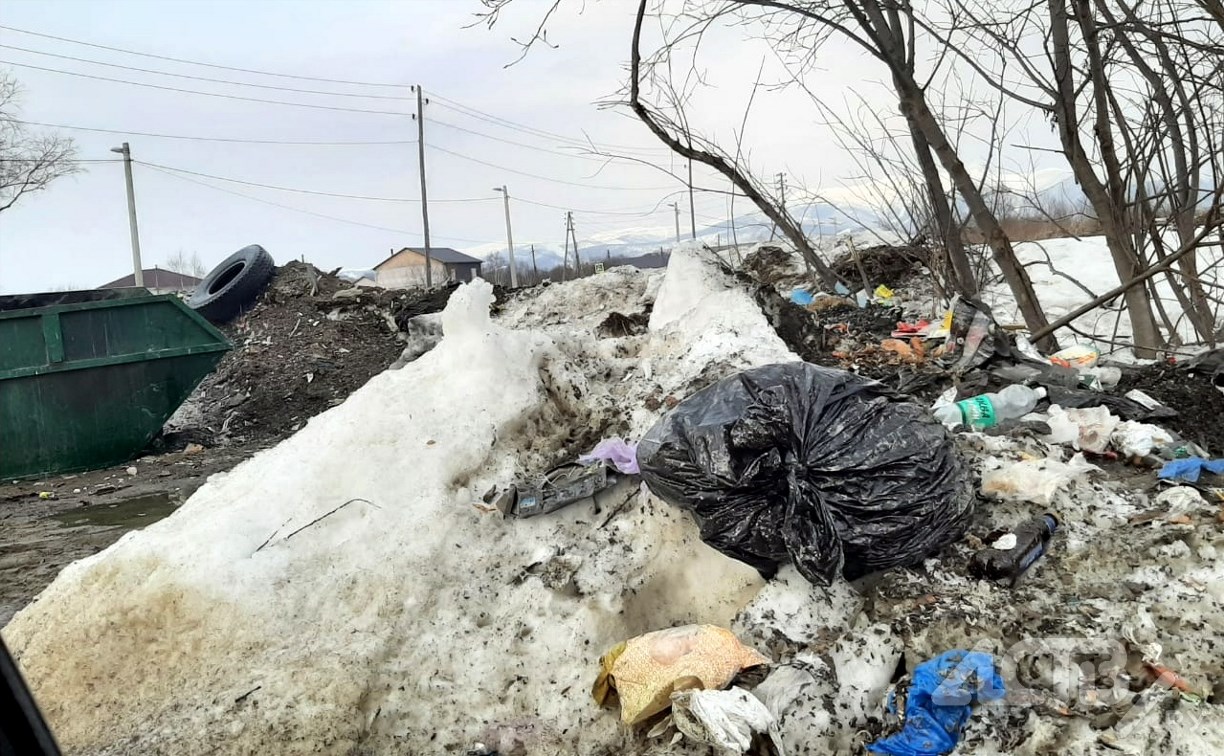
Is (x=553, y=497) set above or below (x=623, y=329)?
below

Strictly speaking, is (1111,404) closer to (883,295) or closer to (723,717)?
(723,717)

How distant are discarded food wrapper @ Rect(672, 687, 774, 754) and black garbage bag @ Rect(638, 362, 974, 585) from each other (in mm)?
549

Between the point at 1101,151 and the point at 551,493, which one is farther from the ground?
the point at 1101,151

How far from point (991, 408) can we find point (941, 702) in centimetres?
227

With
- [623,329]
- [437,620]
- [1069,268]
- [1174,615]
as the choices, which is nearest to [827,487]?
[1174,615]

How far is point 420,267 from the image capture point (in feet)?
172

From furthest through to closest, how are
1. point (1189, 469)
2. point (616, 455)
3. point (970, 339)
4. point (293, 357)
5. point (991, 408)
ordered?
point (293, 357) → point (970, 339) → point (991, 408) → point (616, 455) → point (1189, 469)

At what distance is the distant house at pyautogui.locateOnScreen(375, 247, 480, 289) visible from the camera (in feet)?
147

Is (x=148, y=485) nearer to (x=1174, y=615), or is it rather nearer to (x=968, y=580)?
(x=968, y=580)

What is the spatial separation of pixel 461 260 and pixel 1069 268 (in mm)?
39247

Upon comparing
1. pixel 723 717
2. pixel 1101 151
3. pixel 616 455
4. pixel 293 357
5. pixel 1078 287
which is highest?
pixel 1101 151

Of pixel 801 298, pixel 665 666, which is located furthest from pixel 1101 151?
pixel 665 666

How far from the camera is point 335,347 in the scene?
389 inches

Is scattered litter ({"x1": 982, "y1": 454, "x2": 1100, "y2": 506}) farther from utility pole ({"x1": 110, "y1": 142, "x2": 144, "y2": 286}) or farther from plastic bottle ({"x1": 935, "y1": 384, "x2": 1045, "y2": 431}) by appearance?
utility pole ({"x1": 110, "y1": 142, "x2": 144, "y2": 286})
